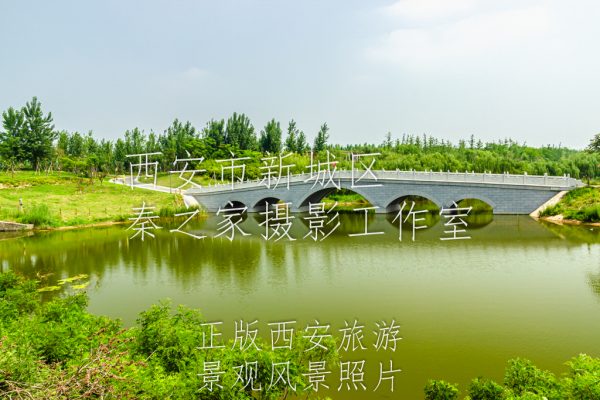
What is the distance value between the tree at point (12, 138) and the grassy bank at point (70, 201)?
3.28 m

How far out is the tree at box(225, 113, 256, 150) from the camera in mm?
57281

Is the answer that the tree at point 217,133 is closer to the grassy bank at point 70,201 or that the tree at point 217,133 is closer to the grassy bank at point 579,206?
the grassy bank at point 70,201

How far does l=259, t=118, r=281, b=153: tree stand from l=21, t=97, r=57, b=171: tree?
25878 millimetres

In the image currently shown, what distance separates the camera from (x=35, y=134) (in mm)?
43562

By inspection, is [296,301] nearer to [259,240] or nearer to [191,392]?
[191,392]

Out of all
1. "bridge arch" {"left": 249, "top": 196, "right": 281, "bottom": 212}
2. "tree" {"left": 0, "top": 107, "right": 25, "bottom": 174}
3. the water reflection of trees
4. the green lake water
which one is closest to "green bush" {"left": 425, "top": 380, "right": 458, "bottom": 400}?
the green lake water

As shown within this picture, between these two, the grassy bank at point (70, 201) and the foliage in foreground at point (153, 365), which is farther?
the grassy bank at point (70, 201)

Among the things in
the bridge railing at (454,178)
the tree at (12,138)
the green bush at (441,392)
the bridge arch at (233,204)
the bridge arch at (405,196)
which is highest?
the tree at (12,138)

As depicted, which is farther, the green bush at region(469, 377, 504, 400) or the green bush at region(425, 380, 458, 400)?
the green bush at region(425, 380, 458, 400)

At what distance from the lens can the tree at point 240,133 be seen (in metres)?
57.3

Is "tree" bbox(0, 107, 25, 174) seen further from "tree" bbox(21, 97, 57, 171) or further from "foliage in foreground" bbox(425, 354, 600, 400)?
"foliage in foreground" bbox(425, 354, 600, 400)

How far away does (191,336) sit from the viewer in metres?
6.12

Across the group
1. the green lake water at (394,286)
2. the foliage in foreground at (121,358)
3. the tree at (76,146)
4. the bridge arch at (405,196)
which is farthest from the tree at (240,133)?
the foliage in foreground at (121,358)

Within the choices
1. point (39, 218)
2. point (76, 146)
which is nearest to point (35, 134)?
point (76, 146)
